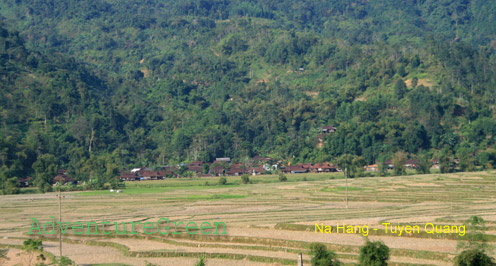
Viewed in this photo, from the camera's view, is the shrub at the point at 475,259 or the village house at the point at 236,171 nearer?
the shrub at the point at 475,259

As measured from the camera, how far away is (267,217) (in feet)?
129

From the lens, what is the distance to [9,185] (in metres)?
74.2

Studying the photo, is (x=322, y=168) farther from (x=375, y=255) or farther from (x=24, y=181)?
(x=375, y=255)

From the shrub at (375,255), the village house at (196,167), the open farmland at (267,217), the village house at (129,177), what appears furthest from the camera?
the village house at (196,167)

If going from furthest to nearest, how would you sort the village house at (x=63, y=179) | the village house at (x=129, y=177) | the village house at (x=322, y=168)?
the village house at (x=129, y=177) → the village house at (x=322, y=168) → the village house at (x=63, y=179)

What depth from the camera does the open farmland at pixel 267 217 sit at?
2838cm

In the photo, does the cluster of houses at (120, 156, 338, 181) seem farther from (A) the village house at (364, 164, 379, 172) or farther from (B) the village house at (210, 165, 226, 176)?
(A) the village house at (364, 164, 379, 172)

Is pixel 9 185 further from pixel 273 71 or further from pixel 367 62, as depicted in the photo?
pixel 273 71

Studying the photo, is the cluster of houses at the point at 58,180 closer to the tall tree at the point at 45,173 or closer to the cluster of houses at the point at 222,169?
the tall tree at the point at 45,173

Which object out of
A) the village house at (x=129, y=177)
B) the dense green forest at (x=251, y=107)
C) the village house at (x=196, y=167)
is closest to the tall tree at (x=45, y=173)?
the dense green forest at (x=251, y=107)

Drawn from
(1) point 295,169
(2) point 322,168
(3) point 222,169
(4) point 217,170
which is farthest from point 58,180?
(2) point 322,168

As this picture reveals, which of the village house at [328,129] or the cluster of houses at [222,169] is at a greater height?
the village house at [328,129]

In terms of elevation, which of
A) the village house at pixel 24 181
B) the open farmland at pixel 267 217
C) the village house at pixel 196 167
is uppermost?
the village house at pixel 196 167

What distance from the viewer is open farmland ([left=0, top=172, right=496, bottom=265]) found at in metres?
28.4
